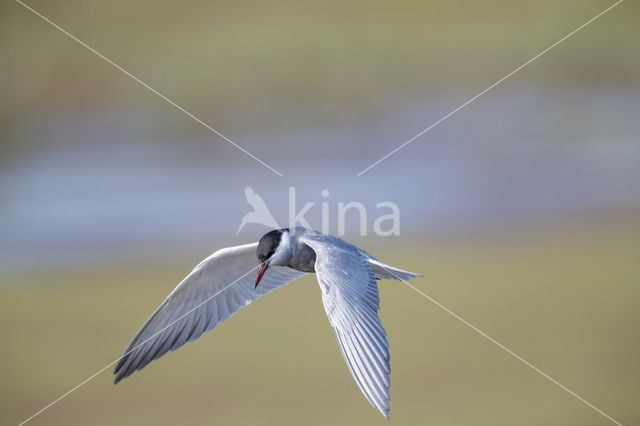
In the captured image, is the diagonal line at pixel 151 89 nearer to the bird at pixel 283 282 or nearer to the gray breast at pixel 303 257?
the bird at pixel 283 282

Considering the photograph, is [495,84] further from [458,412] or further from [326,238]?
[326,238]

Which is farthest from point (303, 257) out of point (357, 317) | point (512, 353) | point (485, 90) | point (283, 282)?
point (485, 90)

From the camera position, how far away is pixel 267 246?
15.1 feet

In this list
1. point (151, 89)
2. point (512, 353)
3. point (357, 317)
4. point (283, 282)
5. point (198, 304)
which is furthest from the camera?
point (151, 89)

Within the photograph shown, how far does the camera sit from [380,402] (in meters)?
3.50

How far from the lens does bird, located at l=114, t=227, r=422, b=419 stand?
365 centimetres

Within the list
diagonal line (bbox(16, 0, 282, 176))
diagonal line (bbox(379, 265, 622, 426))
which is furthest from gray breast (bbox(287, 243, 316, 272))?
diagonal line (bbox(16, 0, 282, 176))

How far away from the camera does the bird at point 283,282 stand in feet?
12.0

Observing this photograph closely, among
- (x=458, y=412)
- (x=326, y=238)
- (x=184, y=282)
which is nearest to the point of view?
(x=326, y=238)

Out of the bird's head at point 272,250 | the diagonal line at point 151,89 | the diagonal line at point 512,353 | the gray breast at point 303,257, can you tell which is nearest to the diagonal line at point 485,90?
the diagonal line at point 151,89

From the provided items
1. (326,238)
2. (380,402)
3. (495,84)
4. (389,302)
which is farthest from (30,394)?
(495,84)

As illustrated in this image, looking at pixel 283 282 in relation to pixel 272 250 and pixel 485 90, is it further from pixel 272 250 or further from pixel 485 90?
pixel 485 90

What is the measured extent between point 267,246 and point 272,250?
0.04 metres

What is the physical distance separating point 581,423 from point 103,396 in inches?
235
